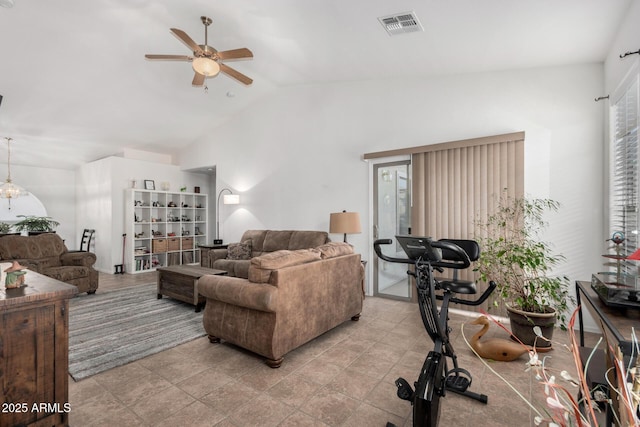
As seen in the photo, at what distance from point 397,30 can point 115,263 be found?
6817mm

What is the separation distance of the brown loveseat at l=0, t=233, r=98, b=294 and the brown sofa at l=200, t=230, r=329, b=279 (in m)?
1.83

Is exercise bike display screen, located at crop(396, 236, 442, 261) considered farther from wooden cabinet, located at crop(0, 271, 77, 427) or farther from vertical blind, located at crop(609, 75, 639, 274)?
wooden cabinet, located at crop(0, 271, 77, 427)

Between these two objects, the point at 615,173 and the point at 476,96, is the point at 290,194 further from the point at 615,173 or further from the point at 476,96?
the point at 615,173

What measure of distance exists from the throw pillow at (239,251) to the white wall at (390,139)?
0.65 metres

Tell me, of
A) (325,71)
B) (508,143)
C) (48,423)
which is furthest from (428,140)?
(48,423)

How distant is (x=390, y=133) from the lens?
452 centimetres

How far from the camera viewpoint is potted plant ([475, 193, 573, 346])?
2803mm

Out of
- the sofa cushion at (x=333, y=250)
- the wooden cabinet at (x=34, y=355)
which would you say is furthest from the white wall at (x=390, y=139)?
the wooden cabinet at (x=34, y=355)

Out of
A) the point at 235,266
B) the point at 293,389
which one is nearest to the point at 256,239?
the point at 235,266

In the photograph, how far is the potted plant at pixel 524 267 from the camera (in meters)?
2.80

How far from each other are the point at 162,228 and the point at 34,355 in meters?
6.14

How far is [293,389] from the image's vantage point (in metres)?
2.20

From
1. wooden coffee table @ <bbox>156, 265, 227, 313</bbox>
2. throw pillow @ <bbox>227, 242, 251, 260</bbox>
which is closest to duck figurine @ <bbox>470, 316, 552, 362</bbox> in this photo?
wooden coffee table @ <bbox>156, 265, 227, 313</bbox>

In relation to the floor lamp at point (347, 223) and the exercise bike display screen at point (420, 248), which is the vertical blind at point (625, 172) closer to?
the exercise bike display screen at point (420, 248)
